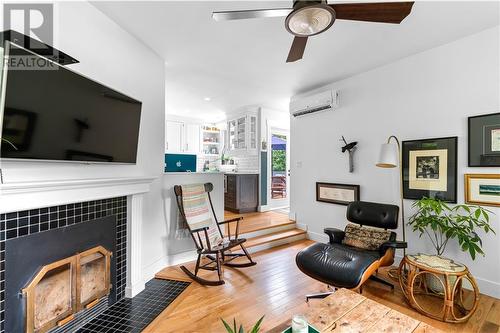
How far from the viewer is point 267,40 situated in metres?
2.53

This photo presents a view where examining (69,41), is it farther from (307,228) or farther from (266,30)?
(307,228)

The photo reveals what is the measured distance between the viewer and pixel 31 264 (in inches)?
61.7

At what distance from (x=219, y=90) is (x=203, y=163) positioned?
292 cm

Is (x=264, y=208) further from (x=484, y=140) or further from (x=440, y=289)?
(x=484, y=140)

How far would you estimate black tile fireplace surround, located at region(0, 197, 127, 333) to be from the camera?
1442 mm

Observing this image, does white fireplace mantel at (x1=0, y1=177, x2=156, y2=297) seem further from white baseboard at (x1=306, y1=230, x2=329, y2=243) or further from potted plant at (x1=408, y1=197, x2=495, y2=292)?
potted plant at (x1=408, y1=197, x2=495, y2=292)

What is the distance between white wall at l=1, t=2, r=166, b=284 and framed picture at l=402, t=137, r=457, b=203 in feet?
10.2

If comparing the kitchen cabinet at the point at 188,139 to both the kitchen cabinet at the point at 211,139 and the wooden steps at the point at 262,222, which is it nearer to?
the kitchen cabinet at the point at 211,139

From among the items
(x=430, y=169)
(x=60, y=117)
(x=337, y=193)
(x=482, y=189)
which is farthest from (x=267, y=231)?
(x=60, y=117)

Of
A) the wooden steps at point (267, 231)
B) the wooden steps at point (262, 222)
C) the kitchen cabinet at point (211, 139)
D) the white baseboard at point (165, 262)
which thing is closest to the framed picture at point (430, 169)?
the wooden steps at point (267, 231)

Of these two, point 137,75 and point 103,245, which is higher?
point 137,75

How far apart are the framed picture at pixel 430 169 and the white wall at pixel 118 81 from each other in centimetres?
312

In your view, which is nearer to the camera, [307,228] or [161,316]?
[161,316]

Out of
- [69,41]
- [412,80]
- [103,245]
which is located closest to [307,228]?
[412,80]
